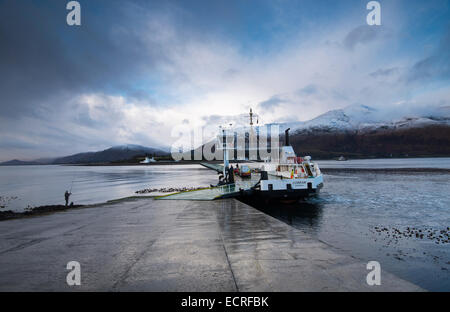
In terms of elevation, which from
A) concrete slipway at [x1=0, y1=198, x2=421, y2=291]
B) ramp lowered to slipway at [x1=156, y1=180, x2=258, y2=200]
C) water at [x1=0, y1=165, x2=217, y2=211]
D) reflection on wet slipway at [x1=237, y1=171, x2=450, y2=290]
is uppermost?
concrete slipway at [x1=0, y1=198, x2=421, y2=291]

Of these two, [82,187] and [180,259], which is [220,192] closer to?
[180,259]

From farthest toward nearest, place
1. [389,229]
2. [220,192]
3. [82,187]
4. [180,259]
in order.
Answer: [82,187] < [220,192] < [389,229] < [180,259]

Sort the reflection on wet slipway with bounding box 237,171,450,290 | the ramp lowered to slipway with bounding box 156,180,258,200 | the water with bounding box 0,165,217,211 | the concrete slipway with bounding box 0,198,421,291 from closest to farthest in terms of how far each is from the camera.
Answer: the concrete slipway with bounding box 0,198,421,291 → the reflection on wet slipway with bounding box 237,171,450,290 → the ramp lowered to slipway with bounding box 156,180,258,200 → the water with bounding box 0,165,217,211

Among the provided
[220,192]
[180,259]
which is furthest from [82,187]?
[180,259]

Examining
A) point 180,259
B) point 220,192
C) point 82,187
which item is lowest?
point 82,187

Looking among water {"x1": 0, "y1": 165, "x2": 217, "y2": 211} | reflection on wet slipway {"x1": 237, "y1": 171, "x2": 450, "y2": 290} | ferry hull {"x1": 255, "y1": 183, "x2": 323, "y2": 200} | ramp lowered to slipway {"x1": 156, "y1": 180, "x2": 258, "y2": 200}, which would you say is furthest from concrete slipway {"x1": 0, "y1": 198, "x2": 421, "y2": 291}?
water {"x1": 0, "y1": 165, "x2": 217, "y2": 211}

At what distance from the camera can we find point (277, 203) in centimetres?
2258

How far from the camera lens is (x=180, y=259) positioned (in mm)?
5438

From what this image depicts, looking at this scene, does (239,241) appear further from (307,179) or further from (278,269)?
(307,179)

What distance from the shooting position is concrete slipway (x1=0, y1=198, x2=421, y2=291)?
4.21 metres

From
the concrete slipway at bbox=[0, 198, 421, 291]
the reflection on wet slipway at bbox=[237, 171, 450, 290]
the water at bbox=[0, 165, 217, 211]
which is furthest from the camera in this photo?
the water at bbox=[0, 165, 217, 211]

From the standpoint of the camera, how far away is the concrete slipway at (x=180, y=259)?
4.21 m

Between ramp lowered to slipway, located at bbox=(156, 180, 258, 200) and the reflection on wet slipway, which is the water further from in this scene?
the reflection on wet slipway

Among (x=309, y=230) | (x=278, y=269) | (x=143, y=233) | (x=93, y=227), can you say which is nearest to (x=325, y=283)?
(x=278, y=269)
